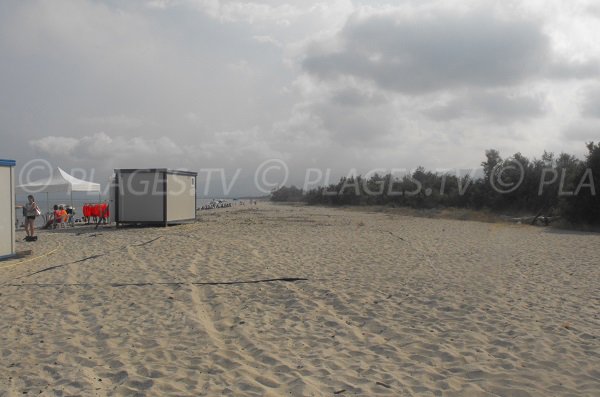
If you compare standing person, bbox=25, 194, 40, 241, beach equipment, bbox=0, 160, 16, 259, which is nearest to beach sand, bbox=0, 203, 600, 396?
beach equipment, bbox=0, 160, 16, 259

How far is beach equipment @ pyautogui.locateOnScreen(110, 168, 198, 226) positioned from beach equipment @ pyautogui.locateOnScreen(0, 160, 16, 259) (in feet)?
23.6

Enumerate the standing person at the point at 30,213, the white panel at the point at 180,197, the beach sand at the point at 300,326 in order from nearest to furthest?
the beach sand at the point at 300,326, the standing person at the point at 30,213, the white panel at the point at 180,197

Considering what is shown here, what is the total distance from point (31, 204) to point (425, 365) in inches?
517

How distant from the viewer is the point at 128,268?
9.12 meters

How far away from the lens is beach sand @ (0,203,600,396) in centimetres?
386

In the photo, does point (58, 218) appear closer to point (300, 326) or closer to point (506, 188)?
point (300, 326)

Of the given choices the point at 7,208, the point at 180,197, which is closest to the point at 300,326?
the point at 7,208

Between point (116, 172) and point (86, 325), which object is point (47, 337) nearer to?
point (86, 325)

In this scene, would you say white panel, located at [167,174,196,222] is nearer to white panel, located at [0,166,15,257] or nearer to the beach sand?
white panel, located at [0,166,15,257]

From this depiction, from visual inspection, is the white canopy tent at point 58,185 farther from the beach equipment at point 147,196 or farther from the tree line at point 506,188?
the tree line at point 506,188

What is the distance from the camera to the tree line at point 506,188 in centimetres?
2161

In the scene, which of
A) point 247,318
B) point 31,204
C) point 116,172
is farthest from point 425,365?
point 116,172

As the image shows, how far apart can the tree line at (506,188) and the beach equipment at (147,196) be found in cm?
1839

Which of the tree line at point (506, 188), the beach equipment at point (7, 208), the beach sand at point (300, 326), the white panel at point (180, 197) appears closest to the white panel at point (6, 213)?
the beach equipment at point (7, 208)
